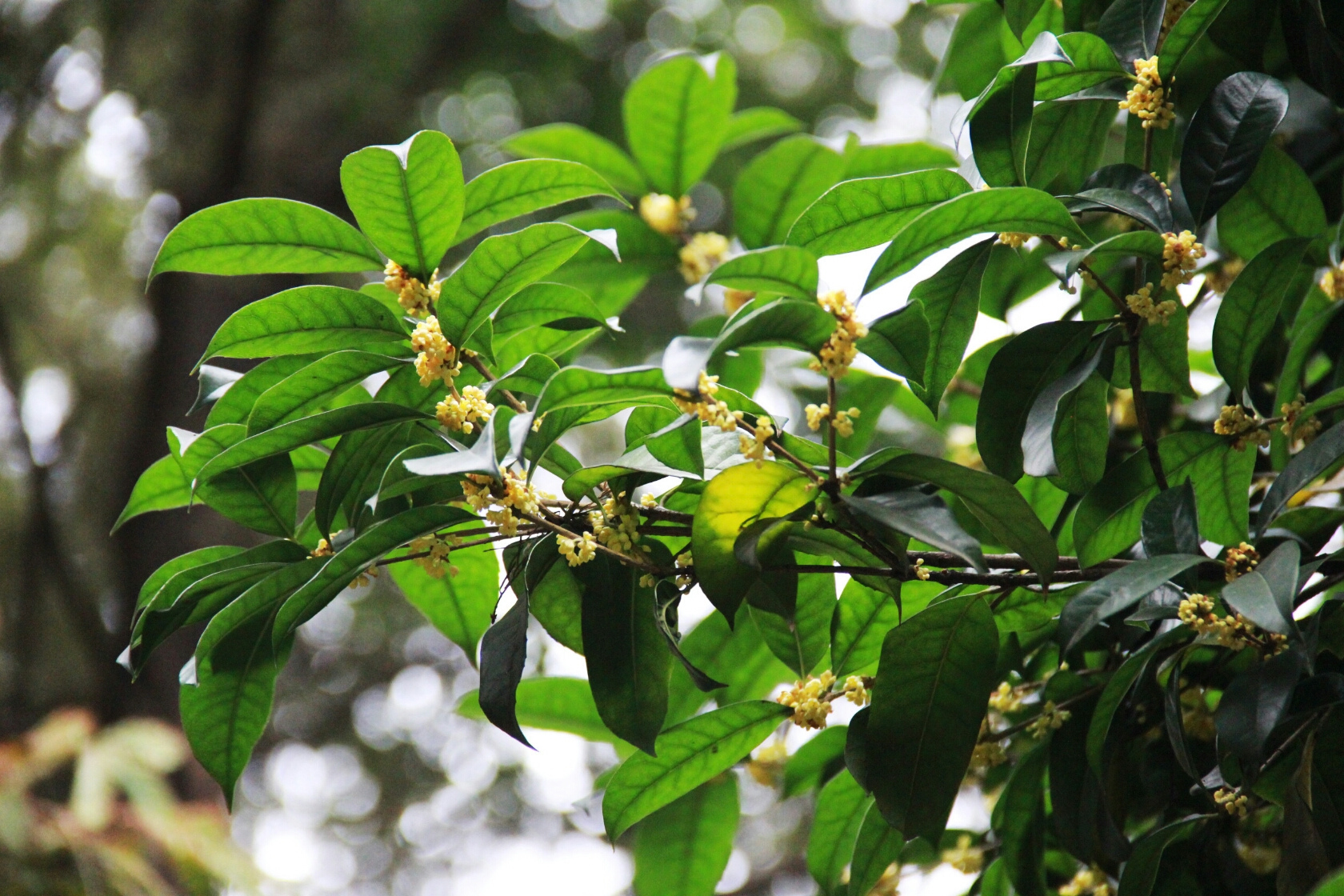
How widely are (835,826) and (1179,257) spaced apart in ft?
2.08

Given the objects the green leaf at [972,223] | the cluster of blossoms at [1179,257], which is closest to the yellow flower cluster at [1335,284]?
the cluster of blossoms at [1179,257]

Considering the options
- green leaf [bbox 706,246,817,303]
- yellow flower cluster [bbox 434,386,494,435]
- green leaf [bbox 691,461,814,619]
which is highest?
green leaf [bbox 706,246,817,303]

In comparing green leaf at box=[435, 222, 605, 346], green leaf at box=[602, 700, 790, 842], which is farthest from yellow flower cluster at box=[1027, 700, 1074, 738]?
green leaf at box=[435, 222, 605, 346]

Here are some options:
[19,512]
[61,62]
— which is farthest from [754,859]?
[61,62]

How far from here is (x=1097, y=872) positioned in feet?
3.49

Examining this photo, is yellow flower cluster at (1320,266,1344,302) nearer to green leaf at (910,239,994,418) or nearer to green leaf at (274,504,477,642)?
green leaf at (910,239,994,418)

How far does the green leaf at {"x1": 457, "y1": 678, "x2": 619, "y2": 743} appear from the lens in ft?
3.74

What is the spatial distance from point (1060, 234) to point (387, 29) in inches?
146

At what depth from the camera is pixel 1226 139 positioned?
0.81 meters

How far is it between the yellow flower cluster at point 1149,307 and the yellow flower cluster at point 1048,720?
14.2 inches

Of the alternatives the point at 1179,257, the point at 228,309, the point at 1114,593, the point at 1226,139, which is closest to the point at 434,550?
the point at 1114,593

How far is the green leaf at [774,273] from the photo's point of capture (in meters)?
0.63

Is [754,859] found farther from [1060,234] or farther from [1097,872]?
[1060,234]

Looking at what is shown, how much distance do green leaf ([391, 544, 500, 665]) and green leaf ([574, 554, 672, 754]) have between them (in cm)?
21
